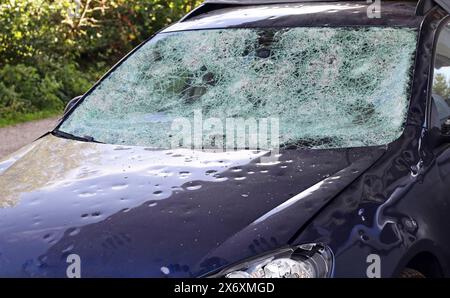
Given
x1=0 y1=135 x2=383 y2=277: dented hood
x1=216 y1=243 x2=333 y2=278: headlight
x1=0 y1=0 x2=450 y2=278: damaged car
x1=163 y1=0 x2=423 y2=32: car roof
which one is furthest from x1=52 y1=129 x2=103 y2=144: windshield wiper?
x1=216 y1=243 x2=333 y2=278: headlight

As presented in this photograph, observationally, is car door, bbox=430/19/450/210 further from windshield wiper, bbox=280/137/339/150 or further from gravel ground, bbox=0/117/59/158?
gravel ground, bbox=0/117/59/158

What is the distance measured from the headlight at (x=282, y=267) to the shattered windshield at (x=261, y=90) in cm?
84

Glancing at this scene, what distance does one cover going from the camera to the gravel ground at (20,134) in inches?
334

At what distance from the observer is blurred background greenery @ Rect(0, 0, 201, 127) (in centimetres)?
1073

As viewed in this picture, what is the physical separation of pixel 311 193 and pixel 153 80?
162cm

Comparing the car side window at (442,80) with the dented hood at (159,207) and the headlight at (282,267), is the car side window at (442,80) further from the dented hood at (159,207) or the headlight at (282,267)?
the headlight at (282,267)

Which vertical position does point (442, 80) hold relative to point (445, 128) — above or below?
above

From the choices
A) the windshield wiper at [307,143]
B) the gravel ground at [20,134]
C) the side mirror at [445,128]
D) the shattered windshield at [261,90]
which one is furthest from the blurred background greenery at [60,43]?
the side mirror at [445,128]

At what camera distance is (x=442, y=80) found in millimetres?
3621

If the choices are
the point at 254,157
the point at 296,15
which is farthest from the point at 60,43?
the point at 254,157

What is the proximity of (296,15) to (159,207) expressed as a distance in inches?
65.0

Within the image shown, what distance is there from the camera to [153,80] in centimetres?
417

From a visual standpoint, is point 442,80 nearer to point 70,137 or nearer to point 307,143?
point 307,143

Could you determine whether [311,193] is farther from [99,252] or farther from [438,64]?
[438,64]
